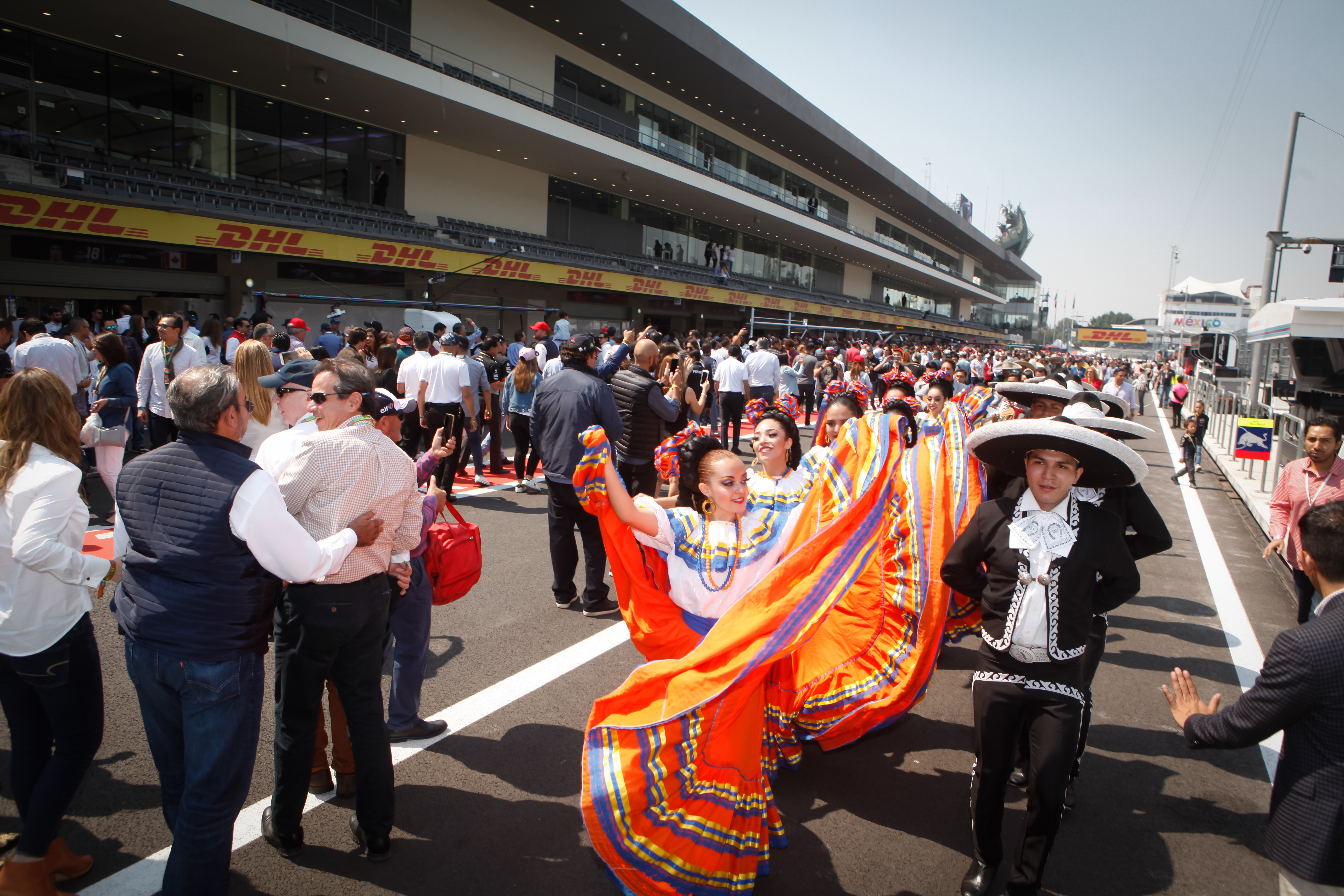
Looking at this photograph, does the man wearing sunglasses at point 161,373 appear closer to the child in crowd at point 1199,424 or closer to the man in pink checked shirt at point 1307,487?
the man in pink checked shirt at point 1307,487

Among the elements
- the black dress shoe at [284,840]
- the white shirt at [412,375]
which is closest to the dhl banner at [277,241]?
the white shirt at [412,375]

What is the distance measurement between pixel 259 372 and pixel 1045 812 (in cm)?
504

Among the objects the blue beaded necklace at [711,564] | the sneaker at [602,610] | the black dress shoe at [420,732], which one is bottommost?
the black dress shoe at [420,732]

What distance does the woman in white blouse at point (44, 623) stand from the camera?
2541mm

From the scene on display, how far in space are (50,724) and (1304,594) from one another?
6.64m

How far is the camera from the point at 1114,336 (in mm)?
108938

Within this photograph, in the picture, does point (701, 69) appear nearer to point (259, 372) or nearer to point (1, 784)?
point (259, 372)

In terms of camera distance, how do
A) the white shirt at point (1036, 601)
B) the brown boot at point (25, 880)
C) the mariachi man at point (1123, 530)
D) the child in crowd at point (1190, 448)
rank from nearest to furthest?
the brown boot at point (25, 880)
the white shirt at point (1036, 601)
the mariachi man at point (1123, 530)
the child in crowd at point (1190, 448)

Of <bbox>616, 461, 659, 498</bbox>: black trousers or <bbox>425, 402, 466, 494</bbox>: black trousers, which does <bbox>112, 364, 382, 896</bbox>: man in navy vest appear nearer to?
<bbox>616, 461, 659, 498</bbox>: black trousers

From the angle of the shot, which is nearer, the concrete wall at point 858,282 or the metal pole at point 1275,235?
the metal pole at point 1275,235

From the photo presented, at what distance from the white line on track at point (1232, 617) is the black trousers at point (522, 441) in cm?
709

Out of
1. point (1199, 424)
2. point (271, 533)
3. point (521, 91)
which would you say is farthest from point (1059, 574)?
point (521, 91)

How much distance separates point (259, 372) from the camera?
5.09 m

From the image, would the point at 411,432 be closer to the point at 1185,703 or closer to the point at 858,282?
the point at 1185,703
